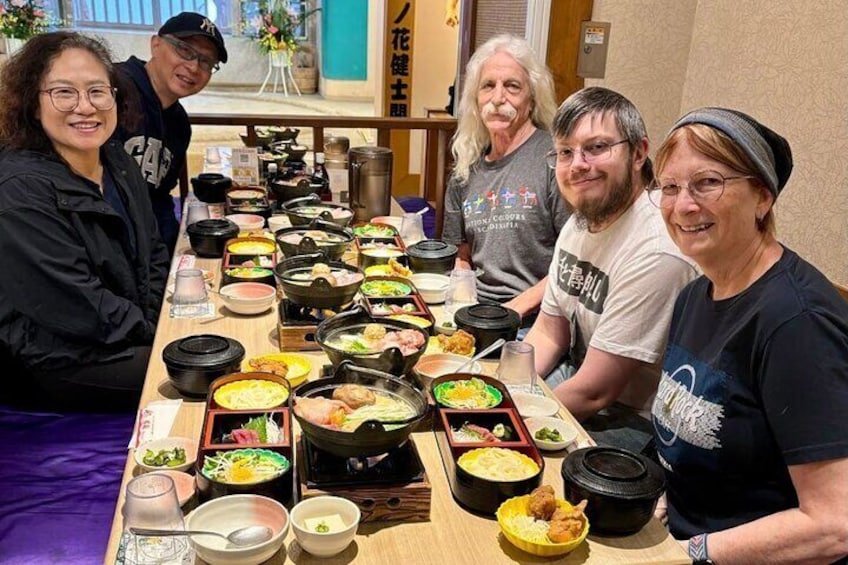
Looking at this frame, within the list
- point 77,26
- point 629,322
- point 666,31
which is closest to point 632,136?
point 629,322

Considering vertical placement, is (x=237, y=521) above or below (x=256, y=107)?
above

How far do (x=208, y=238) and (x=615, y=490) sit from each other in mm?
1758

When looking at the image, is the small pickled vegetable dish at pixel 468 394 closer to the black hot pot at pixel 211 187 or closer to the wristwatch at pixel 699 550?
the wristwatch at pixel 699 550

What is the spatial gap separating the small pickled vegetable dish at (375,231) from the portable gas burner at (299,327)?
35.7 inches

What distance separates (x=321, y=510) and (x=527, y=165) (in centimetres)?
182

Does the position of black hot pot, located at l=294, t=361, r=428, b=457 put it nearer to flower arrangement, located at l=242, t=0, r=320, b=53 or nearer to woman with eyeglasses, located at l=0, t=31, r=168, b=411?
woman with eyeglasses, located at l=0, t=31, r=168, b=411

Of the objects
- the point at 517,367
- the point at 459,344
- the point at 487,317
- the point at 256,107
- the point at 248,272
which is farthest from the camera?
the point at 256,107

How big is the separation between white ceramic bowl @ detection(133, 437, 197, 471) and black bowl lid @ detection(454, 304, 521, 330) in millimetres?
738

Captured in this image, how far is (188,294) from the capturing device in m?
2.02

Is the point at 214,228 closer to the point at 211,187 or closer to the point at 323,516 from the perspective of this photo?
the point at 211,187

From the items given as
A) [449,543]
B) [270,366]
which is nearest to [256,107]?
[270,366]

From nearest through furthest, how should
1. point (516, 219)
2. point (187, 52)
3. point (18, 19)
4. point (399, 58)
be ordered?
point (516, 219)
point (187, 52)
point (399, 58)
point (18, 19)

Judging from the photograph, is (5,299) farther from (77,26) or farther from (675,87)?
(77,26)

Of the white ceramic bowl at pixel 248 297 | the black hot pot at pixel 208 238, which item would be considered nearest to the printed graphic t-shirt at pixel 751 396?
the white ceramic bowl at pixel 248 297
